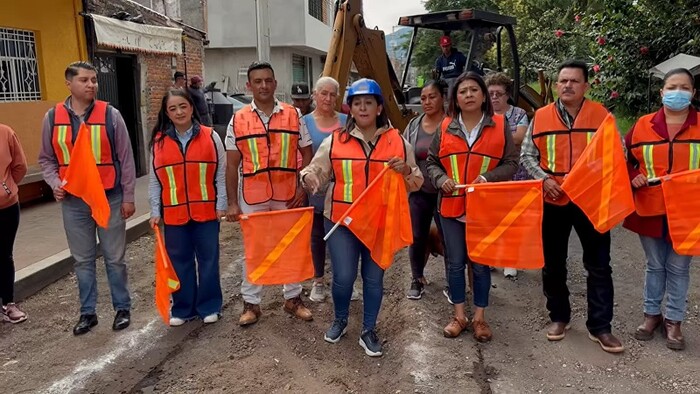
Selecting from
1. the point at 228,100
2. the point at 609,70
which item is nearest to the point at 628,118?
the point at 609,70

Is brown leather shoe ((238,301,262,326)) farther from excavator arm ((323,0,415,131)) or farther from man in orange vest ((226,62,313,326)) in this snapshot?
excavator arm ((323,0,415,131))

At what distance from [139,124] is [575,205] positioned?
951cm

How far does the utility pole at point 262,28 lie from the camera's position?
1789 centimetres

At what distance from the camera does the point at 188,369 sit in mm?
3945

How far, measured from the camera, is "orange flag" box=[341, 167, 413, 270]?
3.80 metres

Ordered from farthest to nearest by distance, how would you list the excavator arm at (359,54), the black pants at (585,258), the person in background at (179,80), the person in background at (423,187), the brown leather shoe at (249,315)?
the person in background at (179,80), the excavator arm at (359,54), the person in background at (423,187), the brown leather shoe at (249,315), the black pants at (585,258)

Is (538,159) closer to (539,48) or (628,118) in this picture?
(628,118)

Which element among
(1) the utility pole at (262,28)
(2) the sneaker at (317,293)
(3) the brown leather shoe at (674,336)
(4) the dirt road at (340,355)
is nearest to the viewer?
(4) the dirt road at (340,355)

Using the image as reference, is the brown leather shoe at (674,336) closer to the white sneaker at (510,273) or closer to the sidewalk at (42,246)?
the white sneaker at (510,273)

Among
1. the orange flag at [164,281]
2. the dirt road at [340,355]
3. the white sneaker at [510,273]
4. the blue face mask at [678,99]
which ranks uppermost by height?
the blue face mask at [678,99]

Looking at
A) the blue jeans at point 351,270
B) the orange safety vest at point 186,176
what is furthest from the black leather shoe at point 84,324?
the blue jeans at point 351,270

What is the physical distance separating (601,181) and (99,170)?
139 inches

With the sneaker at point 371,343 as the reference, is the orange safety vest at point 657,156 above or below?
above

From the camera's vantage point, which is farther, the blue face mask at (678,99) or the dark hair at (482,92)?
the dark hair at (482,92)
